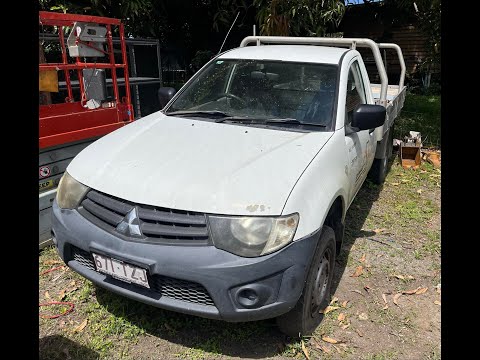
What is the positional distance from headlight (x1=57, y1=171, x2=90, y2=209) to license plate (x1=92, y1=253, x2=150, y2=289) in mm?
385

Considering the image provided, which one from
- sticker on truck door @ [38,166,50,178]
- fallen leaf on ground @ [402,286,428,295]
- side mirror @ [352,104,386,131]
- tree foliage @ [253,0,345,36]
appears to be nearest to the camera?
side mirror @ [352,104,386,131]

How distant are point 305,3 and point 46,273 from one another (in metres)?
5.84

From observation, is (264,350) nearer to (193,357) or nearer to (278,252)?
(193,357)

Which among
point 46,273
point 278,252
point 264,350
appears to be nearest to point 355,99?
point 278,252

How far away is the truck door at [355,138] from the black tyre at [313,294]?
0.70 meters

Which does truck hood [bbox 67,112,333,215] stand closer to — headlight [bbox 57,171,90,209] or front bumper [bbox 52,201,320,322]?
headlight [bbox 57,171,90,209]

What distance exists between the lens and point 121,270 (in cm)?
223

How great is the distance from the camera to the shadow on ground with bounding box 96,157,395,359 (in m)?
2.53

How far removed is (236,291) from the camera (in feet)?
6.89

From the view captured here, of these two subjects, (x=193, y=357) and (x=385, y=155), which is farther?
(x=385, y=155)

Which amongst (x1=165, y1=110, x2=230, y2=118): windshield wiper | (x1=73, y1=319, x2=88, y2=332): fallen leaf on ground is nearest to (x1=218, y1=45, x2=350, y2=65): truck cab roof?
(x1=165, y1=110, x2=230, y2=118): windshield wiper

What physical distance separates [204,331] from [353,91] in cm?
225

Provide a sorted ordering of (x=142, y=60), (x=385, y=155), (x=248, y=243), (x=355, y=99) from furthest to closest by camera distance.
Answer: (x=142, y=60)
(x=385, y=155)
(x=355, y=99)
(x=248, y=243)

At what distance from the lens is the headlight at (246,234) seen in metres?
2.08
